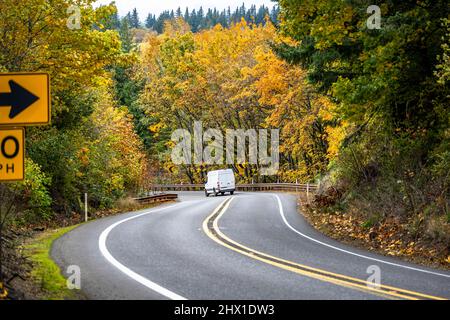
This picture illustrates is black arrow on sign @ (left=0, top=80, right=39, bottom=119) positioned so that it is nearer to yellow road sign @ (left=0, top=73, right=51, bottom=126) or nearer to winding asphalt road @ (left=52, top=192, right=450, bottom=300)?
yellow road sign @ (left=0, top=73, right=51, bottom=126)

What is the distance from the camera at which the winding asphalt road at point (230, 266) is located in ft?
27.1

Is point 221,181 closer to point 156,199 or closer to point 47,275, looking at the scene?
point 156,199

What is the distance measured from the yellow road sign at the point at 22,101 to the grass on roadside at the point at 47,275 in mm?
2722

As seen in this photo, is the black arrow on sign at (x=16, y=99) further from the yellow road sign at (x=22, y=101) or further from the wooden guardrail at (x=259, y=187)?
the wooden guardrail at (x=259, y=187)

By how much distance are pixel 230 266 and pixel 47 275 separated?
3496 mm

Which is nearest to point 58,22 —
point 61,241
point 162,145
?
point 61,241

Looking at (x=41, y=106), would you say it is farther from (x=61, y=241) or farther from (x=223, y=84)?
(x=223, y=84)

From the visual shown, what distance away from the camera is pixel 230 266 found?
34.3 feet

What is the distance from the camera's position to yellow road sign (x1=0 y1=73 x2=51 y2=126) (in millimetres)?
6582

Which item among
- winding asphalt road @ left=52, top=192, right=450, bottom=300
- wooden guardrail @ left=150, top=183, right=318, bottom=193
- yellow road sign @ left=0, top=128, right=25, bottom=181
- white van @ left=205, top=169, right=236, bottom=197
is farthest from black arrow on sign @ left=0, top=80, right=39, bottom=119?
white van @ left=205, top=169, right=236, bottom=197

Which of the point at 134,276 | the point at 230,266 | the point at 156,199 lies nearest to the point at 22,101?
the point at 134,276

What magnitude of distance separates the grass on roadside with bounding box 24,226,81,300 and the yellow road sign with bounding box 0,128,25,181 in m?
2.09

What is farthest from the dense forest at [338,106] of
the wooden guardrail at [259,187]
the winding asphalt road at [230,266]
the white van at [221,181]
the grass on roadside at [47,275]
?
the white van at [221,181]
